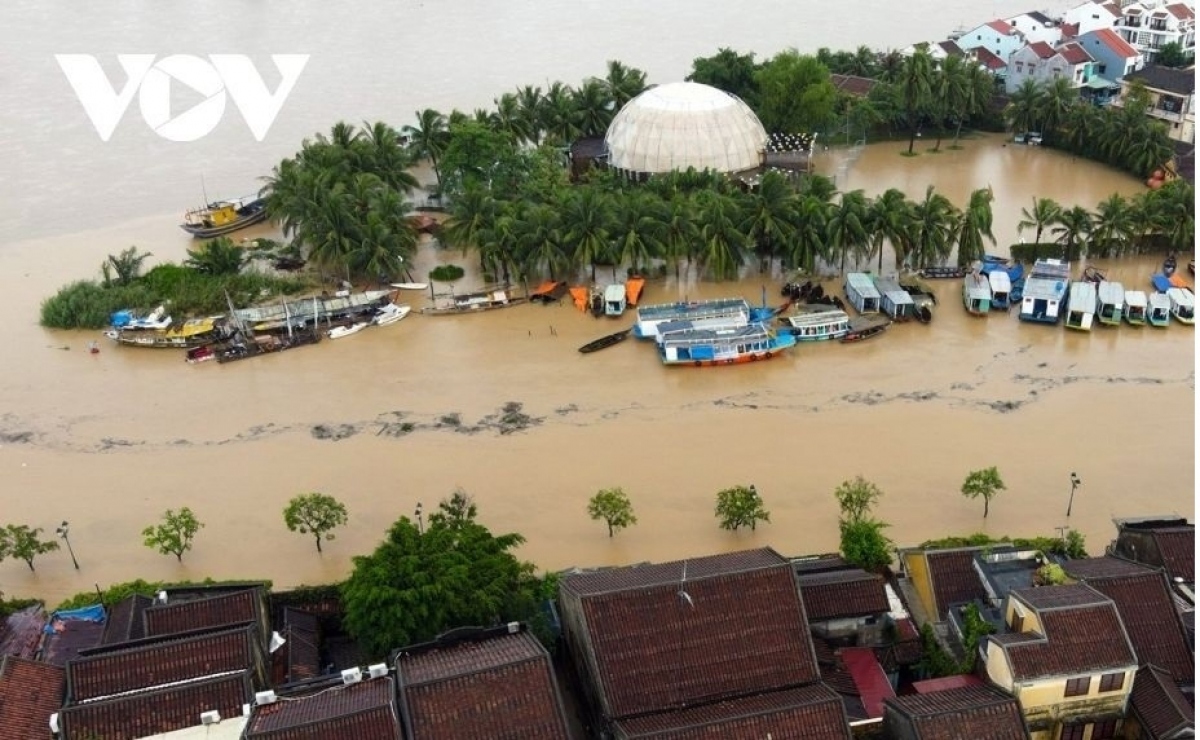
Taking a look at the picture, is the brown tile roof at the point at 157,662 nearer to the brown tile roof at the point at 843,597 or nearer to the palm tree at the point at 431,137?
the brown tile roof at the point at 843,597

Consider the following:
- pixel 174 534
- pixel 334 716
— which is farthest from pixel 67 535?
pixel 334 716

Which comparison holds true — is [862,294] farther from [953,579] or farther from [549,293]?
[953,579]

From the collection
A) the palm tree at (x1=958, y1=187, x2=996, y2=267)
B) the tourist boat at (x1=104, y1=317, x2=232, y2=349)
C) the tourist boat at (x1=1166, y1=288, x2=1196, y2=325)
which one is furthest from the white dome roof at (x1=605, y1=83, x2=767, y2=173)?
the tourist boat at (x1=104, y1=317, x2=232, y2=349)

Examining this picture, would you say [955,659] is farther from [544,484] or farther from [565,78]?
[565,78]

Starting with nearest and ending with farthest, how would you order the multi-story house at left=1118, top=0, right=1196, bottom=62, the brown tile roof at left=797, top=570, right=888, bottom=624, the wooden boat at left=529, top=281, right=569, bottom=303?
the brown tile roof at left=797, top=570, right=888, bottom=624 < the wooden boat at left=529, top=281, right=569, bottom=303 < the multi-story house at left=1118, top=0, right=1196, bottom=62

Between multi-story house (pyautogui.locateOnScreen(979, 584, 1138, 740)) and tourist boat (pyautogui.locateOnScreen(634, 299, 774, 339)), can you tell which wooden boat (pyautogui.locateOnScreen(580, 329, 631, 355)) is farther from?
multi-story house (pyautogui.locateOnScreen(979, 584, 1138, 740))

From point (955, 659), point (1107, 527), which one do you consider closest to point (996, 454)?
point (1107, 527)
